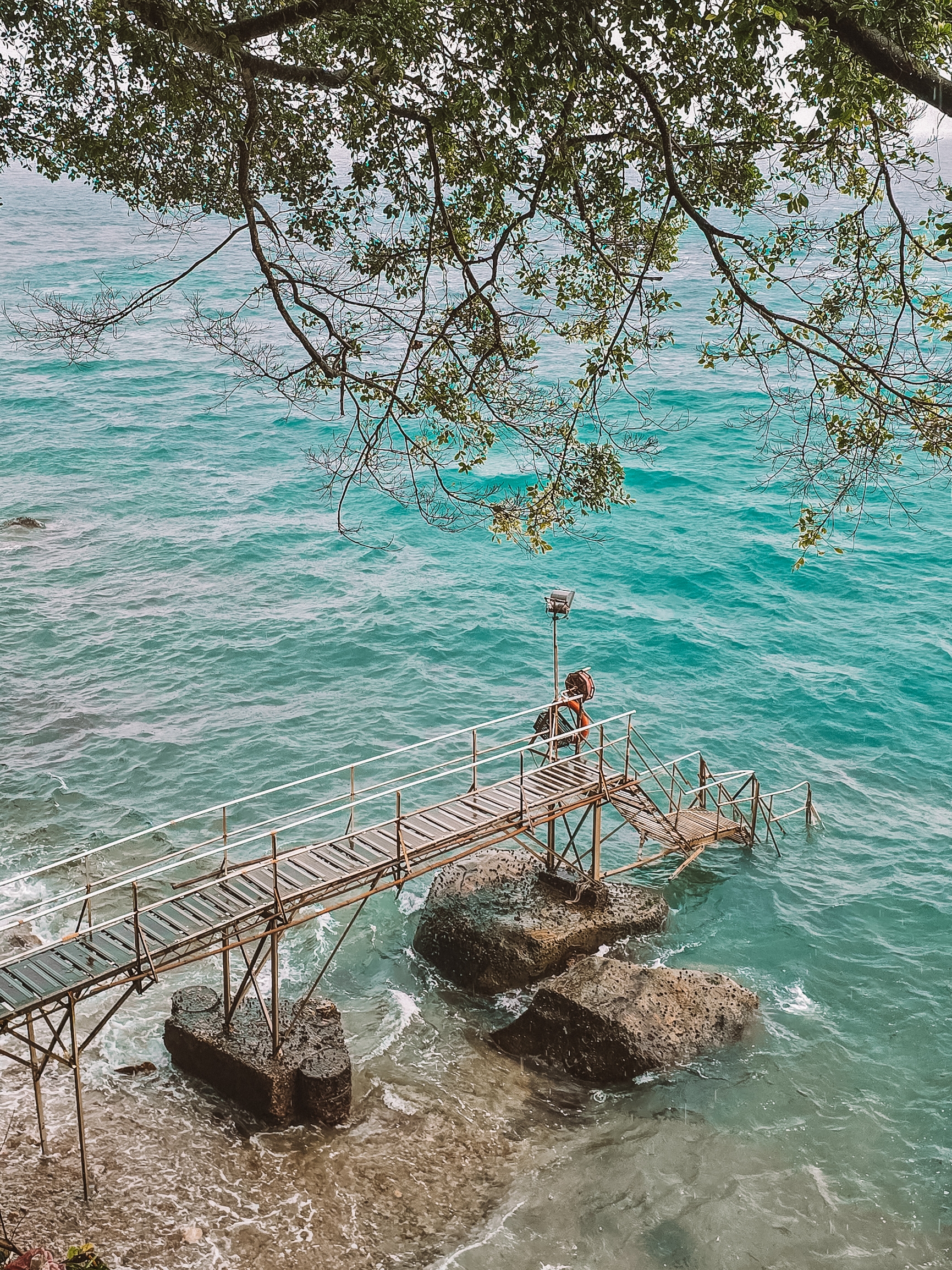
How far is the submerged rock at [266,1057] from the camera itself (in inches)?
607

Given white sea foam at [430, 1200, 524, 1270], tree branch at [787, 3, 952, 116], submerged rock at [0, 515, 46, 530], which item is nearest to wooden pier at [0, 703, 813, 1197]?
white sea foam at [430, 1200, 524, 1270]

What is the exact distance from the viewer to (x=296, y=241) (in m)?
13.1

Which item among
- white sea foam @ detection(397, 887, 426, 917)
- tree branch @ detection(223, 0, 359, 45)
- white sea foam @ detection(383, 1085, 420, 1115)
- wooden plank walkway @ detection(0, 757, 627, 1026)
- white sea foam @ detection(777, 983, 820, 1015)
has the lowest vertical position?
white sea foam @ detection(777, 983, 820, 1015)

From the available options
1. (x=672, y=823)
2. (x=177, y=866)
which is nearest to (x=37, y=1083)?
(x=177, y=866)

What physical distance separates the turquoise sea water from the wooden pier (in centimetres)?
96

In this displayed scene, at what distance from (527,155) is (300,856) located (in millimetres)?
9988

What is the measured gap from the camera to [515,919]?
1958 cm

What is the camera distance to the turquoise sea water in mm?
14438

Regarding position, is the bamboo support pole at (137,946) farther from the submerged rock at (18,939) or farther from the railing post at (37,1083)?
the submerged rock at (18,939)

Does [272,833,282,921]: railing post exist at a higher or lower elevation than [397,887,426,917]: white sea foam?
higher

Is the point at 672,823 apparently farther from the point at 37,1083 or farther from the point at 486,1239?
the point at 37,1083

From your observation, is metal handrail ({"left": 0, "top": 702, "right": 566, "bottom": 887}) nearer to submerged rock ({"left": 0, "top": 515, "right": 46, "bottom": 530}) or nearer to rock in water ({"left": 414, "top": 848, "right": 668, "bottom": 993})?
rock in water ({"left": 414, "top": 848, "right": 668, "bottom": 993})

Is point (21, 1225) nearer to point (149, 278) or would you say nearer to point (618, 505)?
point (618, 505)

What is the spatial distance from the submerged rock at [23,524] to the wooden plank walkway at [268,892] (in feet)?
93.4
